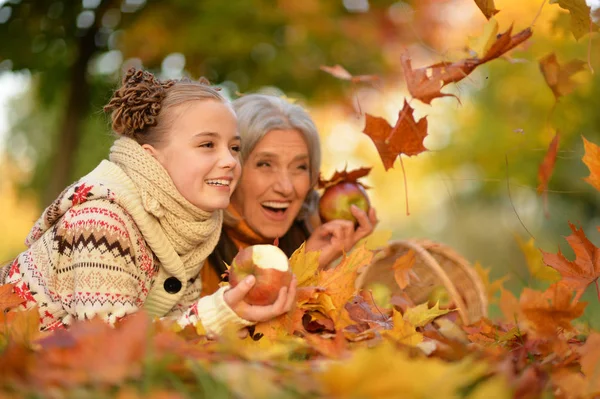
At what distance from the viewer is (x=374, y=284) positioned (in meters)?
3.59

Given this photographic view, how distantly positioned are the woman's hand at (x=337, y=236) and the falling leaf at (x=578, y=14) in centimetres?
127

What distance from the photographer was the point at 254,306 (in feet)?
7.00

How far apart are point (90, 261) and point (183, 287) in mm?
432

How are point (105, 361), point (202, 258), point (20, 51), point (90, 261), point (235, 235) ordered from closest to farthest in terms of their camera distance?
point (105, 361) < point (90, 261) < point (202, 258) < point (235, 235) < point (20, 51)

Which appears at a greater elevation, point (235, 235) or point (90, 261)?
point (90, 261)

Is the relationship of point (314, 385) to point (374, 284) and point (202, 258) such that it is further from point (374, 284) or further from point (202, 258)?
point (374, 284)

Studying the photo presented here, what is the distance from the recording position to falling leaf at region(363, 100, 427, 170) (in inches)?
105

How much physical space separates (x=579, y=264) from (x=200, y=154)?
133 cm

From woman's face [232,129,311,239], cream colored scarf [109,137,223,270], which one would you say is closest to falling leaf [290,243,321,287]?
cream colored scarf [109,137,223,270]

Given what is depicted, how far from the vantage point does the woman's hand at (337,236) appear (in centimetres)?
321

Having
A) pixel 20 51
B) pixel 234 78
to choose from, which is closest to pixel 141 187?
pixel 20 51

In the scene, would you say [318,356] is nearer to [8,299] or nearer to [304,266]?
[304,266]

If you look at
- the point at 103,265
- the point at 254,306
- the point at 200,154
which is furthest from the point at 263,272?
the point at 200,154

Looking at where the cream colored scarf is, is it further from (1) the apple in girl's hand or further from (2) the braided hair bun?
(1) the apple in girl's hand
